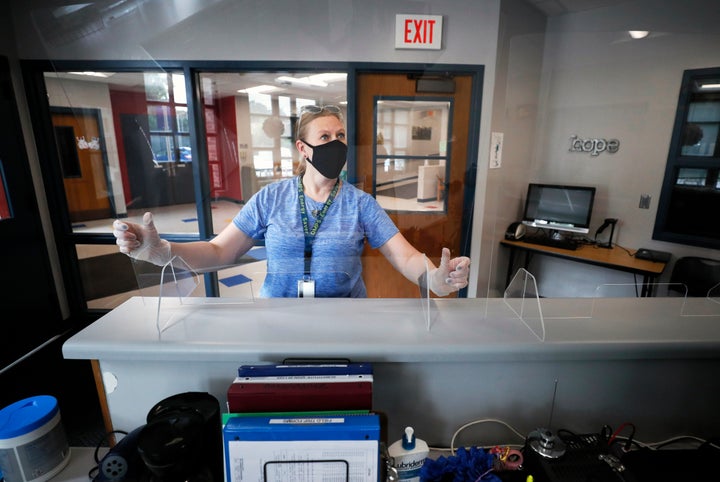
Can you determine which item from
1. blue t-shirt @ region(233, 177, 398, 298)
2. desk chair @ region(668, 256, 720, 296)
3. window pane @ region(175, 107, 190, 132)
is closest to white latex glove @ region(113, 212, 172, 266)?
blue t-shirt @ region(233, 177, 398, 298)

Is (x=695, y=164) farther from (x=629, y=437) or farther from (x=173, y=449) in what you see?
(x=173, y=449)

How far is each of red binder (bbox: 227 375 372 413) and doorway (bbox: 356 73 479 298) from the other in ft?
6.29

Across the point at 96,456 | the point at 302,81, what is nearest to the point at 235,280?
the point at 96,456

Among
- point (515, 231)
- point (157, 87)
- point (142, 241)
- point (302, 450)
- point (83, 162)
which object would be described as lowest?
point (515, 231)

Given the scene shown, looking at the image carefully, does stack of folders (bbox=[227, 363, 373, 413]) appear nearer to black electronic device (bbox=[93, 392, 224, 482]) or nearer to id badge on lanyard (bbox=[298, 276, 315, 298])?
black electronic device (bbox=[93, 392, 224, 482])

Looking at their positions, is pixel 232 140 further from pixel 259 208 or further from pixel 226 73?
pixel 259 208

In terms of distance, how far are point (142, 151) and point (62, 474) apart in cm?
279

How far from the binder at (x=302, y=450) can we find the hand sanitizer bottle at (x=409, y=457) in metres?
0.08

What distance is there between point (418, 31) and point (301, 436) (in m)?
2.62

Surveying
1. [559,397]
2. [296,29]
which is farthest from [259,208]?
[296,29]

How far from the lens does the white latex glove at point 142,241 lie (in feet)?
3.05

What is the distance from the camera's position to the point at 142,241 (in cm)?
98

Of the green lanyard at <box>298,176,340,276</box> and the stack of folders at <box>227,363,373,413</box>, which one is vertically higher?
the green lanyard at <box>298,176,340,276</box>

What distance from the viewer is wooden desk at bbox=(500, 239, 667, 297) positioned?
93.4 inches
